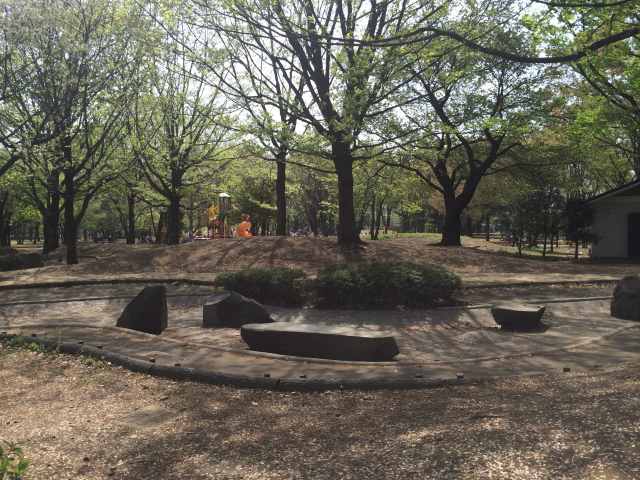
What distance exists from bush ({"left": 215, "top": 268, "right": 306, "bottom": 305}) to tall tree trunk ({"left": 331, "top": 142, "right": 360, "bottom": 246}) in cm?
812

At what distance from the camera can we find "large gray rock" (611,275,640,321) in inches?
382

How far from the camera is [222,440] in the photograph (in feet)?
13.2

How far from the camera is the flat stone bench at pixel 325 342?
20.8 feet

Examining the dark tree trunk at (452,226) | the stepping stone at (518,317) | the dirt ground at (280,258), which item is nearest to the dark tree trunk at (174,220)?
the dirt ground at (280,258)

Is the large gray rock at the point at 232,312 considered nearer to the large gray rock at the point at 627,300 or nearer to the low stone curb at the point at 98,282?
the low stone curb at the point at 98,282

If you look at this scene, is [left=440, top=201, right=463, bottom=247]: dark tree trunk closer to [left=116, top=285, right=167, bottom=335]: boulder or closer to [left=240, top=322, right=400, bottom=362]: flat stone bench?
[left=116, top=285, right=167, bottom=335]: boulder

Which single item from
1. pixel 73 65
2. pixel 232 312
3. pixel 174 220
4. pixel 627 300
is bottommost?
pixel 232 312

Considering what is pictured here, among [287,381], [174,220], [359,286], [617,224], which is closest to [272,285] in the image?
[359,286]

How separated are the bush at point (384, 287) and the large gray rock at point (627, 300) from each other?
2.97 m

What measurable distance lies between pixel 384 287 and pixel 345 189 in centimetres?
928

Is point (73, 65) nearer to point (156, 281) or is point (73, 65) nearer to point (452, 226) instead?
point (156, 281)

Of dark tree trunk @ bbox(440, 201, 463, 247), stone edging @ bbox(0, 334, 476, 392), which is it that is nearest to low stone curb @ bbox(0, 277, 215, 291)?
stone edging @ bbox(0, 334, 476, 392)

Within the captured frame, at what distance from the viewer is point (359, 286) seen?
10578mm

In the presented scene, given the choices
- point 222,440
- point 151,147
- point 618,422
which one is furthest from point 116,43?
point 618,422
